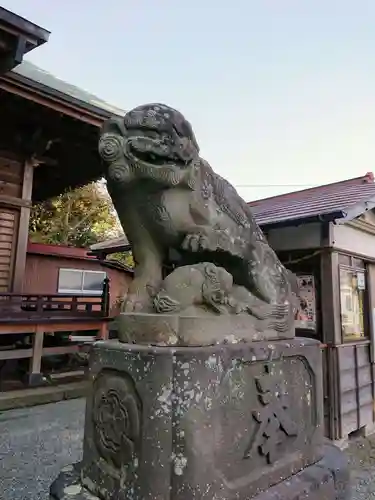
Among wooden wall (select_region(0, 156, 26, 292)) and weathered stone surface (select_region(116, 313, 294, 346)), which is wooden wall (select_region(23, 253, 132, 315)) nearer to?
wooden wall (select_region(0, 156, 26, 292))

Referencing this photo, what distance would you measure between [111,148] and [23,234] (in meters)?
5.29

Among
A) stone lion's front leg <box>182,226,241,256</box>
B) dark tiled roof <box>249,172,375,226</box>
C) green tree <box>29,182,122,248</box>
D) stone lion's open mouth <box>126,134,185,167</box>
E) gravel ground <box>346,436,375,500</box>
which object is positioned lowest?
gravel ground <box>346,436,375,500</box>

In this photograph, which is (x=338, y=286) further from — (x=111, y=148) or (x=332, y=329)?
(x=111, y=148)

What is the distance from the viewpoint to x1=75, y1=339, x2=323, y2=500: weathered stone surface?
1.45 m

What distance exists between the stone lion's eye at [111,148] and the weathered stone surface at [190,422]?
847 mm

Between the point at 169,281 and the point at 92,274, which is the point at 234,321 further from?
the point at 92,274

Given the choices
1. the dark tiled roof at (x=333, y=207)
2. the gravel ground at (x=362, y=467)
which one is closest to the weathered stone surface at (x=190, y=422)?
the gravel ground at (x=362, y=467)

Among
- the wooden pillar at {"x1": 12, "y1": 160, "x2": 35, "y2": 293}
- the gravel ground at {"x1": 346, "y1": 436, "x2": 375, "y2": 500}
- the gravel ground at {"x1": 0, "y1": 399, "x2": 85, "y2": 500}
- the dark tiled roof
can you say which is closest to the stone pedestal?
the gravel ground at {"x1": 0, "y1": 399, "x2": 85, "y2": 500}

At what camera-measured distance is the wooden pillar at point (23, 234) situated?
6277mm

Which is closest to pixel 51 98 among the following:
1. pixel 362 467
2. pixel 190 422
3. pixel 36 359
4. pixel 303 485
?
pixel 36 359

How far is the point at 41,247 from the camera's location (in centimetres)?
1098

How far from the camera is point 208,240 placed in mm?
1807

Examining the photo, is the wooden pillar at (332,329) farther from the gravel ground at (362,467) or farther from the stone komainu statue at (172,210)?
the stone komainu statue at (172,210)

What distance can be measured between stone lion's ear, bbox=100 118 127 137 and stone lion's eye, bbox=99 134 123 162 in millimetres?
47
